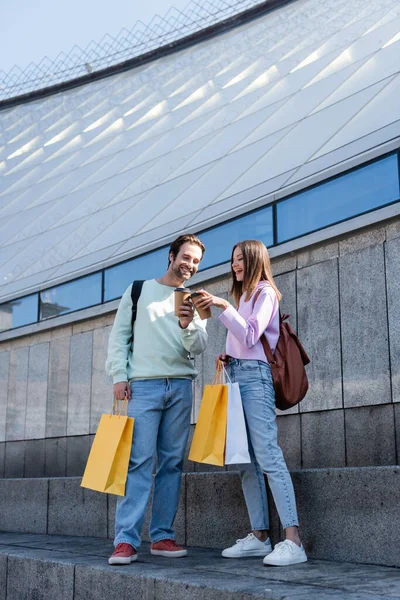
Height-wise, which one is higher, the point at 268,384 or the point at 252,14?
the point at 252,14

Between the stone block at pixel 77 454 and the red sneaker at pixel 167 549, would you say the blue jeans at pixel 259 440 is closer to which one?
the red sneaker at pixel 167 549

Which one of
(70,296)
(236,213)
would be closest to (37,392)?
(70,296)

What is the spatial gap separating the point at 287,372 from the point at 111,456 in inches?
44.6

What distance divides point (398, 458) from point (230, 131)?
698cm

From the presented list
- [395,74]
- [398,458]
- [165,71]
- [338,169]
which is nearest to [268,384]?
[398,458]

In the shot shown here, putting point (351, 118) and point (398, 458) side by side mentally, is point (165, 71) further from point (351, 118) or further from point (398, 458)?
point (398, 458)

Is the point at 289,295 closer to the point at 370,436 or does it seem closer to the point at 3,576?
the point at 370,436

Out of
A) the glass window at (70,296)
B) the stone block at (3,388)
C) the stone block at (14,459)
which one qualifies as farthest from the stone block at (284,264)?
the stone block at (3,388)

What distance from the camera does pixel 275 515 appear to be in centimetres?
478

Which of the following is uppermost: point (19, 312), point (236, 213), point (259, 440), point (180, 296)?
point (236, 213)

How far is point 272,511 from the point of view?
4801 mm

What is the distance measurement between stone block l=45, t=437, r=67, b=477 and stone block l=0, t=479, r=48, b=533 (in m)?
1.46

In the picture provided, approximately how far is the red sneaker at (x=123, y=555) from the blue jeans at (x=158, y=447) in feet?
0.49

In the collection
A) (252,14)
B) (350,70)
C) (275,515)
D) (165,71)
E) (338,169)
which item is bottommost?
(275,515)
